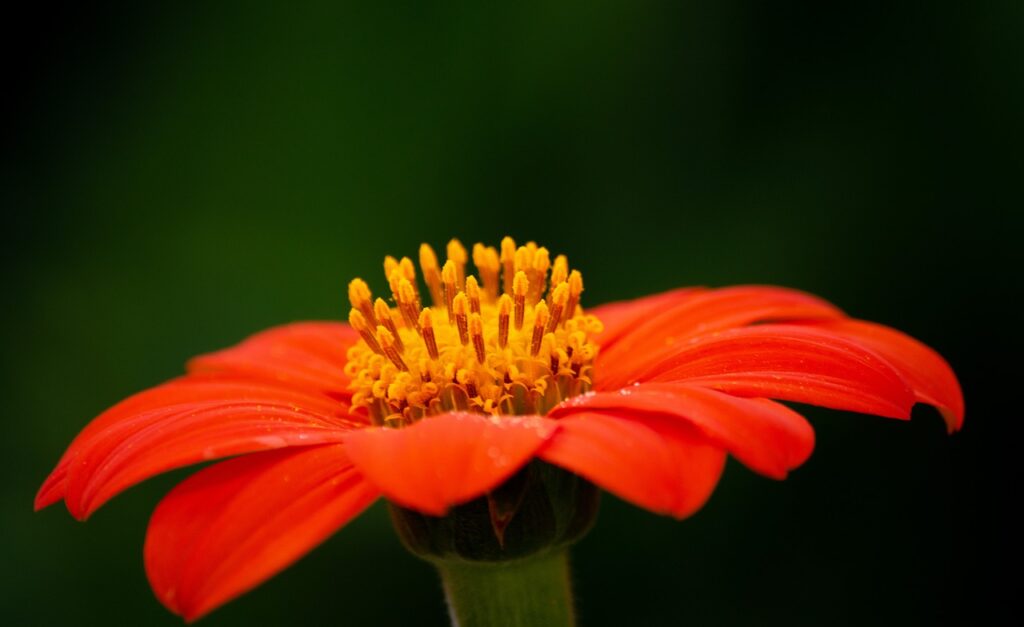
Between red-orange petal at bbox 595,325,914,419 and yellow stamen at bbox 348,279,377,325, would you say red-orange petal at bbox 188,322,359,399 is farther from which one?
red-orange petal at bbox 595,325,914,419

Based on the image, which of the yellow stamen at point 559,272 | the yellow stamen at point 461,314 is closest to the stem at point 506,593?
the yellow stamen at point 461,314

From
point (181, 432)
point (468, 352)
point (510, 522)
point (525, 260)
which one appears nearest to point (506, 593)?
point (510, 522)

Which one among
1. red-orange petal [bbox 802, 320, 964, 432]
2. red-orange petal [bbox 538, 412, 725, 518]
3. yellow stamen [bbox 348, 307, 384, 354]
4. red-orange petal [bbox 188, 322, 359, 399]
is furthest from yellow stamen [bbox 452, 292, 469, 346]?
red-orange petal [bbox 802, 320, 964, 432]

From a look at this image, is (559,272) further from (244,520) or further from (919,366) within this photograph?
(244,520)

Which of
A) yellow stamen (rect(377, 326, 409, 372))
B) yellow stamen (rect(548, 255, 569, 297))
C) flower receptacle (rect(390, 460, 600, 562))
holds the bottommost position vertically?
flower receptacle (rect(390, 460, 600, 562))

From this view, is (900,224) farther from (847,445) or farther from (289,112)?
(289,112)

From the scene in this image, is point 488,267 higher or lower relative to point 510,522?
higher

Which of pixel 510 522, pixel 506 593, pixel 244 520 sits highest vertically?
pixel 244 520
